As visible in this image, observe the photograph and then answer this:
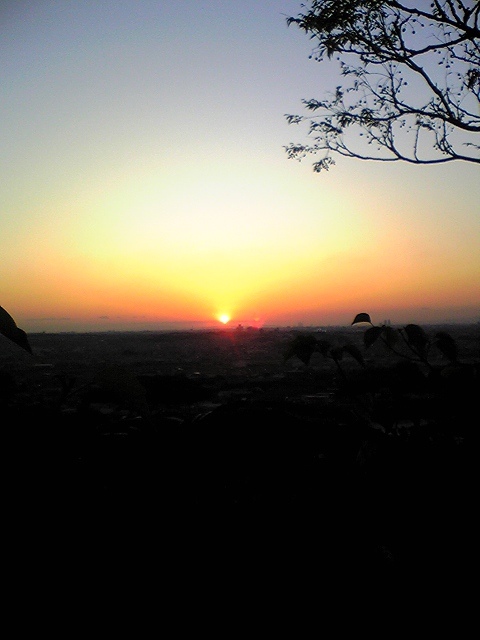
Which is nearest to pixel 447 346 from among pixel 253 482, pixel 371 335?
pixel 371 335

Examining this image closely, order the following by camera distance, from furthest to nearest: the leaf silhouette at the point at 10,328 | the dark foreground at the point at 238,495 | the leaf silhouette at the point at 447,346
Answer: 1. the leaf silhouette at the point at 447,346
2. the dark foreground at the point at 238,495
3. the leaf silhouette at the point at 10,328

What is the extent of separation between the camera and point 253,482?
184cm

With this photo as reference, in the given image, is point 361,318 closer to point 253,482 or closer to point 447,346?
point 447,346

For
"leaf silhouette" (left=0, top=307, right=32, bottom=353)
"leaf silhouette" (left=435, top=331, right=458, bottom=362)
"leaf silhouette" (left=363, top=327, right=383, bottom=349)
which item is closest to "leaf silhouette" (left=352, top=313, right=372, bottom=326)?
"leaf silhouette" (left=363, top=327, right=383, bottom=349)

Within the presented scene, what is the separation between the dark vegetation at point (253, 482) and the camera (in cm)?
143

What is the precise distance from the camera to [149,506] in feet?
5.41

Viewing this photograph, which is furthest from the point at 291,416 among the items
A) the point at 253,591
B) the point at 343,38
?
the point at 343,38

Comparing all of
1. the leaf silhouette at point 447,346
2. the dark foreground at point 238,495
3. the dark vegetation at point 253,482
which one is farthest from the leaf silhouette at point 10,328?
the leaf silhouette at point 447,346

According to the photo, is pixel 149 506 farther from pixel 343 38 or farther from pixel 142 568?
pixel 343 38

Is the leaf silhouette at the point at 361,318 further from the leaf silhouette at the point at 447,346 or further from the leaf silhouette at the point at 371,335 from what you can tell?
the leaf silhouette at the point at 447,346

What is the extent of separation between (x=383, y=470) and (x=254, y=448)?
1.92ft

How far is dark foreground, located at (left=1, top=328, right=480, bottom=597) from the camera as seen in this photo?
1393 mm

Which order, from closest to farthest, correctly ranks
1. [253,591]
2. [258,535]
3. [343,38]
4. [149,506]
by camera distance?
[253,591] < [258,535] < [149,506] < [343,38]

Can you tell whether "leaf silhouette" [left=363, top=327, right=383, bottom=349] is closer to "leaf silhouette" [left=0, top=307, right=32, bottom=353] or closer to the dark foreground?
the dark foreground
